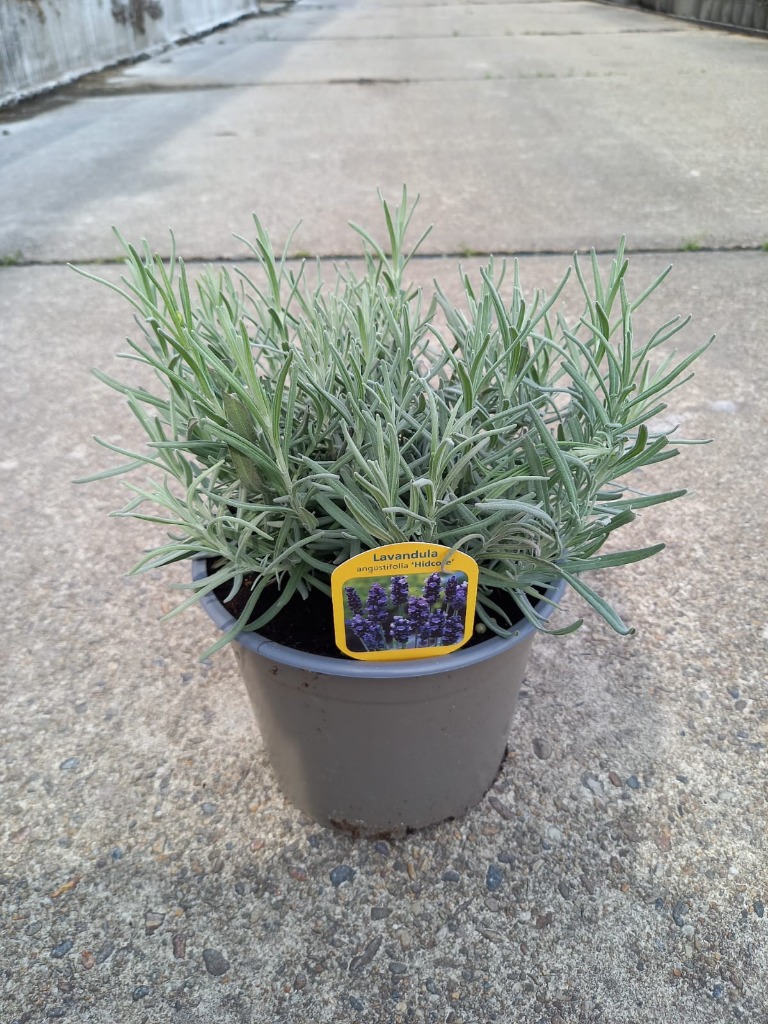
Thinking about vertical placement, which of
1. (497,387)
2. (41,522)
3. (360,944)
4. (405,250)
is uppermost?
(497,387)

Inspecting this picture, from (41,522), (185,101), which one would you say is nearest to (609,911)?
(41,522)

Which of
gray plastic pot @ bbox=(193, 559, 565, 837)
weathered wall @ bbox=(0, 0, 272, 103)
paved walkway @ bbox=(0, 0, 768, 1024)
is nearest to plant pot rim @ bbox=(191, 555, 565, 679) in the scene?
gray plastic pot @ bbox=(193, 559, 565, 837)

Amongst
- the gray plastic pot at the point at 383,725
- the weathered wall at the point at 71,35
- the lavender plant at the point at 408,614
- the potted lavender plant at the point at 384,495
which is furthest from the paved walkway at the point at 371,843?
the weathered wall at the point at 71,35

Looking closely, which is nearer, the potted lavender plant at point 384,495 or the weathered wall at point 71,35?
the potted lavender plant at point 384,495

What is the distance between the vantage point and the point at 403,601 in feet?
3.38

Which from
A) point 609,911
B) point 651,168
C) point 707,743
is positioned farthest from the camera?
point 651,168

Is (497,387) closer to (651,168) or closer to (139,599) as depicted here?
(139,599)

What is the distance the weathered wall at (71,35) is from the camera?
21.2 ft

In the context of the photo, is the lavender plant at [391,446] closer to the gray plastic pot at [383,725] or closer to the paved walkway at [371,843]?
the gray plastic pot at [383,725]

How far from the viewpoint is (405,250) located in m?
3.55

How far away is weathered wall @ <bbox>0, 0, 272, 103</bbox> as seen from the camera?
6449 mm

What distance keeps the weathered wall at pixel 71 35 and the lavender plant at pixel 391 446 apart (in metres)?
6.71

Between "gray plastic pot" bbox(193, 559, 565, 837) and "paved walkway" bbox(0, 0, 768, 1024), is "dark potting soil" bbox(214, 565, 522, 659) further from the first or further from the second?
"paved walkway" bbox(0, 0, 768, 1024)

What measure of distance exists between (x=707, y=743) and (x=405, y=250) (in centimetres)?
267
